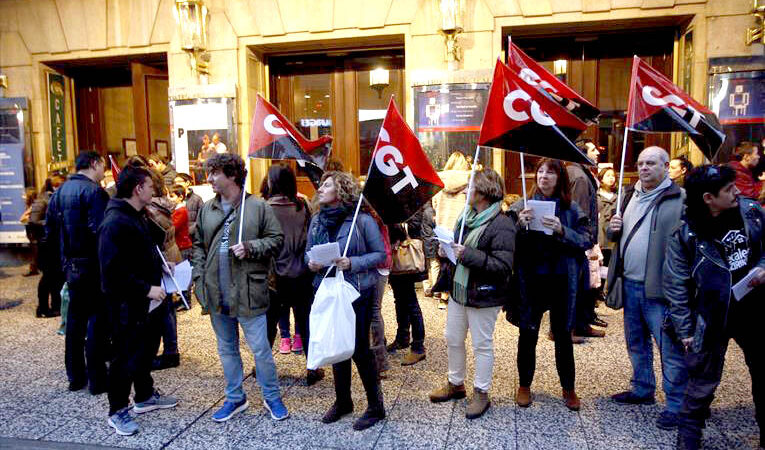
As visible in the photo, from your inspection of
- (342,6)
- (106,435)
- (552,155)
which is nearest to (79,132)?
(342,6)

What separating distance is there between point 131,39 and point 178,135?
193 cm

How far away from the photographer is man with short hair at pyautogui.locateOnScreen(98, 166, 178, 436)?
3971 millimetres

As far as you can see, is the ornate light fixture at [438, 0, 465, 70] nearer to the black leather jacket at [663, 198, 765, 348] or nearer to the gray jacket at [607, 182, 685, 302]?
the gray jacket at [607, 182, 685, 302]

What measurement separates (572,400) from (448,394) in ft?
3.16

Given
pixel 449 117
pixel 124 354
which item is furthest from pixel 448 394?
pixel 449 117

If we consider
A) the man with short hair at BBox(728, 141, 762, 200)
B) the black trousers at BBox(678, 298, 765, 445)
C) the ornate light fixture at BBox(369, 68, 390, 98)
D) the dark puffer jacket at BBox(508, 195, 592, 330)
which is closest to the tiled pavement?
the black trousers at BBox(678, 298, 765, 445)

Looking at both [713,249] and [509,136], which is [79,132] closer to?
[509,136]

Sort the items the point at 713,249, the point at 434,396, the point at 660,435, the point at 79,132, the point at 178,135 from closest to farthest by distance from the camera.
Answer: the point at 713,249
the point at 660,435
the point at 434,396
the point at 178,135
the point at 79,132

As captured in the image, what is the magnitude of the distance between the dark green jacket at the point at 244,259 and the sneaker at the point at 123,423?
98 centimetres

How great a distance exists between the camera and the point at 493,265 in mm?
3963

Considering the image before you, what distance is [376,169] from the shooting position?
3.89 meters

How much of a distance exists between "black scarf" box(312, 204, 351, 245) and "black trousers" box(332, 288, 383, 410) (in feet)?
1.68

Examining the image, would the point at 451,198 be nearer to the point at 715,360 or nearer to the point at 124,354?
the point at 715,360

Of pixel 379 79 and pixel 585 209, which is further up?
pixel 379 79
